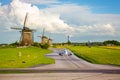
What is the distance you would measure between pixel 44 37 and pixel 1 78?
147 meters

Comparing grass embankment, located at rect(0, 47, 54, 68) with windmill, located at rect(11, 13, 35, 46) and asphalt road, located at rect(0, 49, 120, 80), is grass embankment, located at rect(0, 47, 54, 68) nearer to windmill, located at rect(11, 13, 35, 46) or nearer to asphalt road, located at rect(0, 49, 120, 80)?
asphalt road, located at rect(0, 49, 120, 80)

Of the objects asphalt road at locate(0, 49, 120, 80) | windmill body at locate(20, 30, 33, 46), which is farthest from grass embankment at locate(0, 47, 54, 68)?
windmill body at locate(20, 30, 33, 46)

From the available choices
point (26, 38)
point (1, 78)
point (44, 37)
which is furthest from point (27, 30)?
point (1, 78)

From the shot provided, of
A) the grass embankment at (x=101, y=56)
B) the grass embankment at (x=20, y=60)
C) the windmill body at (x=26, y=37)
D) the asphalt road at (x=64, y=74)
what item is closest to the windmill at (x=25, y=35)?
the windmill body at (x=26, y=37)

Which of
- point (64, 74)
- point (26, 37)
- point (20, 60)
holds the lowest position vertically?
point (64, 74)

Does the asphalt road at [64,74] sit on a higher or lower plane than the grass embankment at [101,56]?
lower

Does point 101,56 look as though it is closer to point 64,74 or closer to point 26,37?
point 64,74

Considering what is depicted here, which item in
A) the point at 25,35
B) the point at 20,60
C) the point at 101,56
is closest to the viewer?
the point at 20,60

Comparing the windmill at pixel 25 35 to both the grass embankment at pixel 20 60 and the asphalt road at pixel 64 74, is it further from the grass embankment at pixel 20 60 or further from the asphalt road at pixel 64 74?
the asphalt road at pixel 64 74

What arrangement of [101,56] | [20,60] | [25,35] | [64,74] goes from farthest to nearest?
1. [25,35]
2. [101,56]
3. [20,60]
4. [64,74]

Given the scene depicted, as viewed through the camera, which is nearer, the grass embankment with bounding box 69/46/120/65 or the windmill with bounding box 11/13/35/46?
the grass embankment with bounding box 69/46/120/65

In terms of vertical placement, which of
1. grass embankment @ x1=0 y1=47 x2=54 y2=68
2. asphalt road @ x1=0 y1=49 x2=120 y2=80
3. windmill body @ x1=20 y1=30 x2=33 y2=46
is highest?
windmill body @ x1=20 y1=30 x2=33 y2=46

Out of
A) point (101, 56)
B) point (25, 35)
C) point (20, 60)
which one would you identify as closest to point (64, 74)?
point (20, 60)

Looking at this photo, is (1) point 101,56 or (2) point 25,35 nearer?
(1) point 101,56
